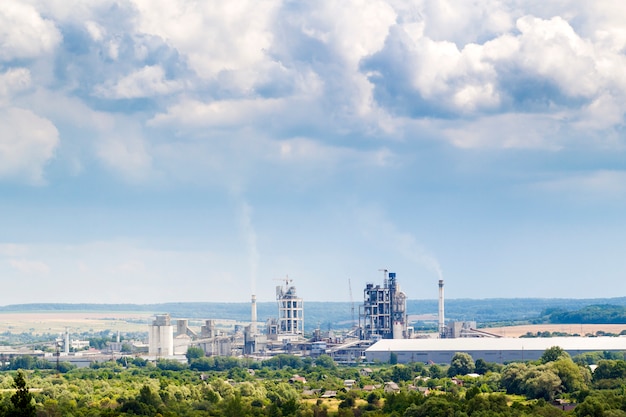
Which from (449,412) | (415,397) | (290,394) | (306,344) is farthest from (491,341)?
(449,412)

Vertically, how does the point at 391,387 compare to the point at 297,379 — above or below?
above

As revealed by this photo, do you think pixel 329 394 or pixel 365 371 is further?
pixel 365 371

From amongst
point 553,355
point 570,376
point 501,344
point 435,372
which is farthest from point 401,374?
point 570,376

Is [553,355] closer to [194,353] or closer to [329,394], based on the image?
[329,394]

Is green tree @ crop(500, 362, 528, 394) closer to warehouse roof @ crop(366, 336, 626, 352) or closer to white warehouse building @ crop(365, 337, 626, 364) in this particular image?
white warehouse building @ crop(365, 337, 626, 364)

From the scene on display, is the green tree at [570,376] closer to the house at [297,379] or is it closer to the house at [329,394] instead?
the house at [329,394]

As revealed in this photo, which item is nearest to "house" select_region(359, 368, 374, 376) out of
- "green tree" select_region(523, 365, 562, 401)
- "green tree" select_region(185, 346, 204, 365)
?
"green tree" select_region(185, 346, 204, 365)
